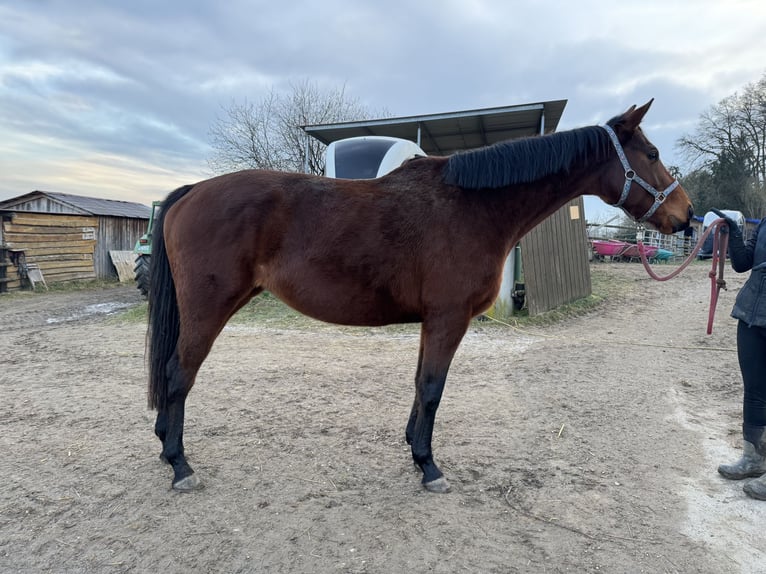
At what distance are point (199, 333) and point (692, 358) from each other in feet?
19.6

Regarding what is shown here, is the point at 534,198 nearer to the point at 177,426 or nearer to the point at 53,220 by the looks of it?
the point at 177,426

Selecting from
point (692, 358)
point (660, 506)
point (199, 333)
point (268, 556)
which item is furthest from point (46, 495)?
point (692, 358)

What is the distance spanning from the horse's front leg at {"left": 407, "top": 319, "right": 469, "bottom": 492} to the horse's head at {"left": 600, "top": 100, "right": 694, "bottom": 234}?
138 cm

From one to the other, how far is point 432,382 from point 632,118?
214 cm

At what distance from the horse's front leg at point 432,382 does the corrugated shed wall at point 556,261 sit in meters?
5.57

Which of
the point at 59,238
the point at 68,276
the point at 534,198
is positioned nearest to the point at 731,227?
the point at 534,198

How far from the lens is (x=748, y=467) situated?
2676mm

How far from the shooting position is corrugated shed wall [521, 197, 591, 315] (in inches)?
324

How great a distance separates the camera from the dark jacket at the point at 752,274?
8.27 feet

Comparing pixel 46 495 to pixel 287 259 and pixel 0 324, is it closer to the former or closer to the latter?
pixel 287 259

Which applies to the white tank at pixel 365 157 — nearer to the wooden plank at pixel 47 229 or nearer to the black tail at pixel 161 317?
the black tail at pixel 161 317

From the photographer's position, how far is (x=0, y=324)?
26.5 feet

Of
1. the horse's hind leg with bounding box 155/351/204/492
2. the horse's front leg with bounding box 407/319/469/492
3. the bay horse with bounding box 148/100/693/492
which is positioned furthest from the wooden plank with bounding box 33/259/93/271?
the horse's front leg with bounding box 407/319/469/492

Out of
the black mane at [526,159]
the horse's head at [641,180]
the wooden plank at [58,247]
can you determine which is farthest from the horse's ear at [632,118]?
the wooden plank at [58,247]
